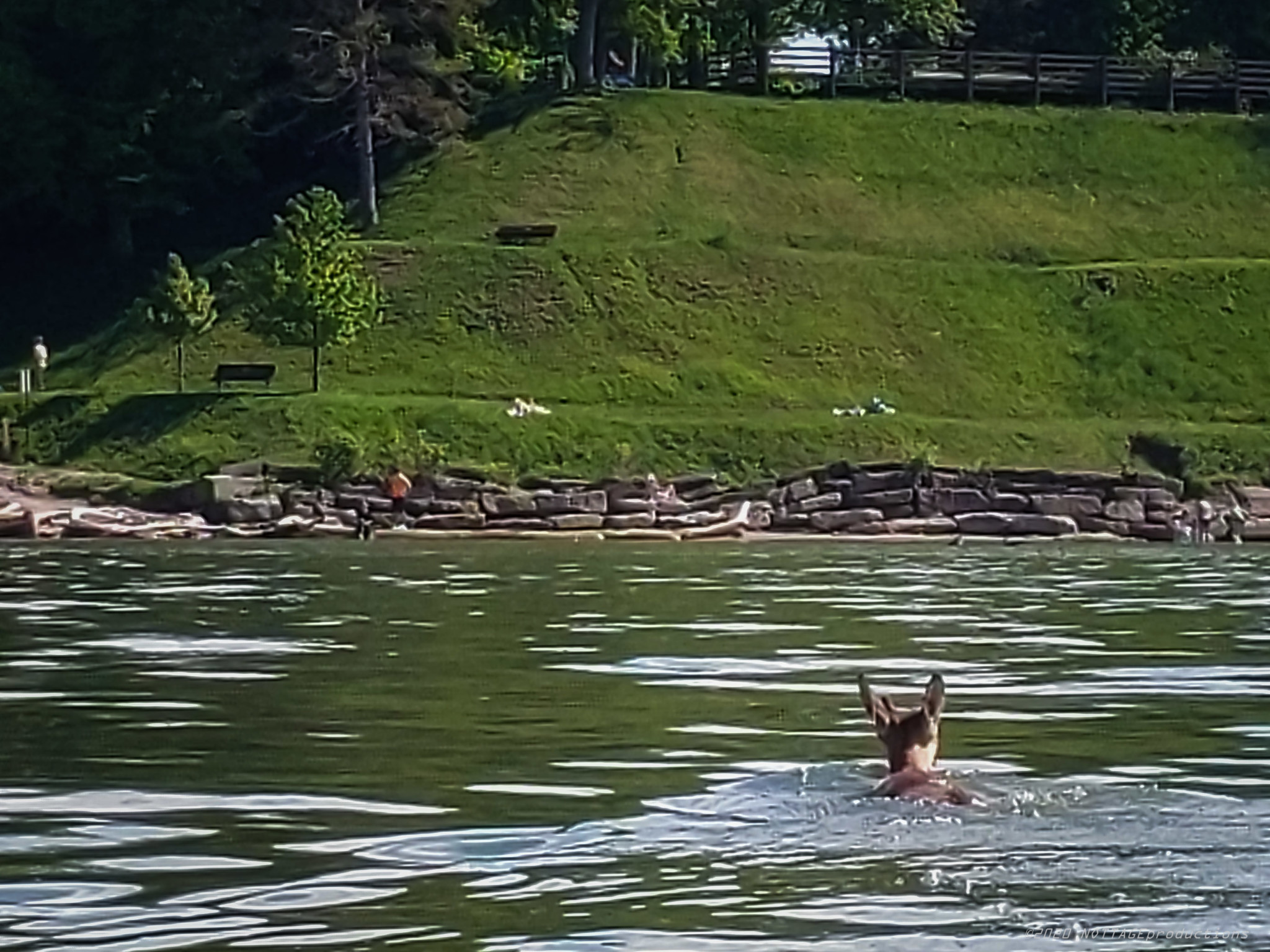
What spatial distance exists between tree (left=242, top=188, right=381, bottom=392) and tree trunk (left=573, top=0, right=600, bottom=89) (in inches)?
802

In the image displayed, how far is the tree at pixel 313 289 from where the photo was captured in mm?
63500

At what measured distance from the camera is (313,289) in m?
63.4

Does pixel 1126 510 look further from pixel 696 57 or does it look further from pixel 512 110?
pixel 696 57

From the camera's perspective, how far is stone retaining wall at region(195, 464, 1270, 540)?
53.8 metres

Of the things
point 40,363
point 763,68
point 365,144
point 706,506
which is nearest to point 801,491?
point 706,506

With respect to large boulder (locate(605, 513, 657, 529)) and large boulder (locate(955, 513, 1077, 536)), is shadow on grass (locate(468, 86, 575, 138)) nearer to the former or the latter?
→ large boulder (locate(605, 513, 657, 529))

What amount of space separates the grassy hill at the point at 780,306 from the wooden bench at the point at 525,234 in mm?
391

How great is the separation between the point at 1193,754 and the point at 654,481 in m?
39.7

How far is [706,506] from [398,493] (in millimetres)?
6026

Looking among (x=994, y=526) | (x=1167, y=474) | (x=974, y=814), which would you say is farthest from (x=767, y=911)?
(x=1167, y=474)

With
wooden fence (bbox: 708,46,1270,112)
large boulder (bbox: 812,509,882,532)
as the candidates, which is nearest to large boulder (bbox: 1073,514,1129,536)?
large boulder (bbox: 812,509,882,532)

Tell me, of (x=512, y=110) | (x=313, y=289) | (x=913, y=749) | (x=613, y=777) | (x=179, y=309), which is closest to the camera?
(x=913, y=749)

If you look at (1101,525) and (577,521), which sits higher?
(577,521)

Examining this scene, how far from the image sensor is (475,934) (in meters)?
10.6
